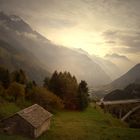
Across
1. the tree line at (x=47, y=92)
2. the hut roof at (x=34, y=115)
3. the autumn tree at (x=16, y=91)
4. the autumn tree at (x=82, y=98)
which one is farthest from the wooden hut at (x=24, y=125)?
the autumn tree at (x=82, y=98)

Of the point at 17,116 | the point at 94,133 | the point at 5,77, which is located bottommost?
the point at 94,133

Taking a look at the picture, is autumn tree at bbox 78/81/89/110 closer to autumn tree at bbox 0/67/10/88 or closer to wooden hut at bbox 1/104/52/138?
autumn tree at bbox 0/67/10/88

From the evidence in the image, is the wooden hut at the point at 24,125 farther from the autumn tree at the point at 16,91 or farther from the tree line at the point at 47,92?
the autumn tree at the point at 16,91

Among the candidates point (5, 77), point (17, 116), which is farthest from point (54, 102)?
point (17, 116)

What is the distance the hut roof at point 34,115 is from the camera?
1900 inches

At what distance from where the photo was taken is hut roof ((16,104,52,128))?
48.3 metres

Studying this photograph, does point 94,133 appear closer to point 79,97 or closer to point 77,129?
point 77,129

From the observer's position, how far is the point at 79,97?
92.1 meters

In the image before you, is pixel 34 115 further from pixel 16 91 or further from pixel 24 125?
pixel 16 91

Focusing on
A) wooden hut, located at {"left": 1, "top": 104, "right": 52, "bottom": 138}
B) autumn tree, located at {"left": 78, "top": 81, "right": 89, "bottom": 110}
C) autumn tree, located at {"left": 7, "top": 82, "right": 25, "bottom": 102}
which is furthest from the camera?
autumn tree, located at {"left": 78, "top": 81, "right": 89, "bottom": 110}

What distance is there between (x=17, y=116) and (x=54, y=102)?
115 ft

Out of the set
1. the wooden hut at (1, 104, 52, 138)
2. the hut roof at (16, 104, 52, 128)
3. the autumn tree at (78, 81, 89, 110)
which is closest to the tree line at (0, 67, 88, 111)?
the autumn tree at (78, 81, 89, 110)

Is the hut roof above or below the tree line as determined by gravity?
below

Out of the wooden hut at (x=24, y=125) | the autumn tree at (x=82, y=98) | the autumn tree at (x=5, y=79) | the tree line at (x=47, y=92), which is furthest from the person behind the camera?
the autumn tree at (x=5, y=79)
